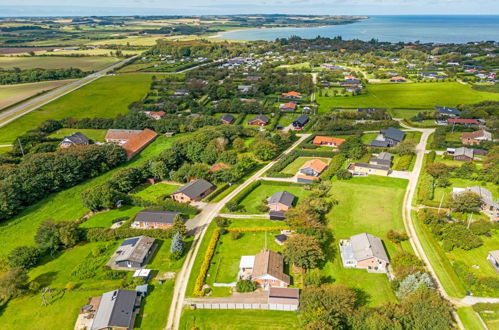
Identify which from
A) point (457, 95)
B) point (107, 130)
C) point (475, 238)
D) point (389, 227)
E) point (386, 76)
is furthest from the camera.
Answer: point (386, 76)

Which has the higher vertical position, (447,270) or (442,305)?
(442,305)

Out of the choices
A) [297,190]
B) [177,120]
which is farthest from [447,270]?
[177,120]

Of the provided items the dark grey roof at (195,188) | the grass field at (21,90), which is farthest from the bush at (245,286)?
the grass field at (21,90)

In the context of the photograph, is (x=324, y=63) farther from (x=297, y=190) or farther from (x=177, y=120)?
(x=297, y=190)

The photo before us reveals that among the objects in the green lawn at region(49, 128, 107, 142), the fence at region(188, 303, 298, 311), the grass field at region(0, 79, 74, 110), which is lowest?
the green lawn at region(49, 128, 107, 142)

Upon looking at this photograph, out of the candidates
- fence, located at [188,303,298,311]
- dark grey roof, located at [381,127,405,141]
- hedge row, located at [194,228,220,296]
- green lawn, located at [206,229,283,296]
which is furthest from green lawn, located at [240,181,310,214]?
dark grey roof, located at [381,127,405,141]

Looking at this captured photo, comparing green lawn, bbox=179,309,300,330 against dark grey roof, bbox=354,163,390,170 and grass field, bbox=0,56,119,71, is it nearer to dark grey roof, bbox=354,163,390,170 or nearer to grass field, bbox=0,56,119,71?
dark grey roof, bbox=354,163,390,170

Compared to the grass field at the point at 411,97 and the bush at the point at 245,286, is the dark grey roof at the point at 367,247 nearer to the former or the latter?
the bush at the point at 245,286

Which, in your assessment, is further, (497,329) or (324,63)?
(324,63)
